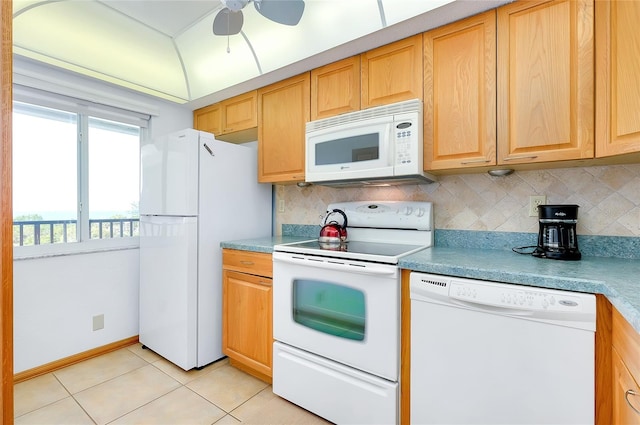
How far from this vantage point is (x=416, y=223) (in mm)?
1930

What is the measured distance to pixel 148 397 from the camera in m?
1.87

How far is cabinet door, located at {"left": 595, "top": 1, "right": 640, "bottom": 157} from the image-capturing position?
113cm

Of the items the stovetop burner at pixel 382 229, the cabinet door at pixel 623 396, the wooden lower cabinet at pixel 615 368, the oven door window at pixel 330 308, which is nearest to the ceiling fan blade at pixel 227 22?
the stovetop burner at pixel 382 229

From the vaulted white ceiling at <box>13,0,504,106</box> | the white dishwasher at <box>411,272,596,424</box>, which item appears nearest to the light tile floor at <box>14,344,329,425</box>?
the white dishwasher at <box>411,272,596,424</box>

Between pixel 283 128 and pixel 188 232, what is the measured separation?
1.04 metres

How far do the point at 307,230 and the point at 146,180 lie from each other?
1366mm

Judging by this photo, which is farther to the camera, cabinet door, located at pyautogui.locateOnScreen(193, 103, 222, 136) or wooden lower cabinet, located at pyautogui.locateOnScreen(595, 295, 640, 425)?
cabinet door, located at pyautogui.locateOnScreen(193, 103, 222, 136)

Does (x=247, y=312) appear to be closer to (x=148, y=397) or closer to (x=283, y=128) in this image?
(x=148, y=397)

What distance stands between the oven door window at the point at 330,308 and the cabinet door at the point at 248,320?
11.4 inches

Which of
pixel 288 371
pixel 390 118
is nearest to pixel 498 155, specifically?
pixel 390 118

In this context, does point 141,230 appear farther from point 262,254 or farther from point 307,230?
point 307,230

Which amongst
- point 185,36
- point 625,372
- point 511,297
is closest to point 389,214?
point 511,297

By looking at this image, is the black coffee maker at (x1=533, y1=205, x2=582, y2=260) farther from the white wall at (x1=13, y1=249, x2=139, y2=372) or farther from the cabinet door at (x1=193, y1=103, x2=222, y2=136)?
the white wall at (x1=13, y1=249, x2=139, y2=372)

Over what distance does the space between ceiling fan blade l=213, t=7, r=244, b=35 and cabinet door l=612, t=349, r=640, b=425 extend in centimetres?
217
